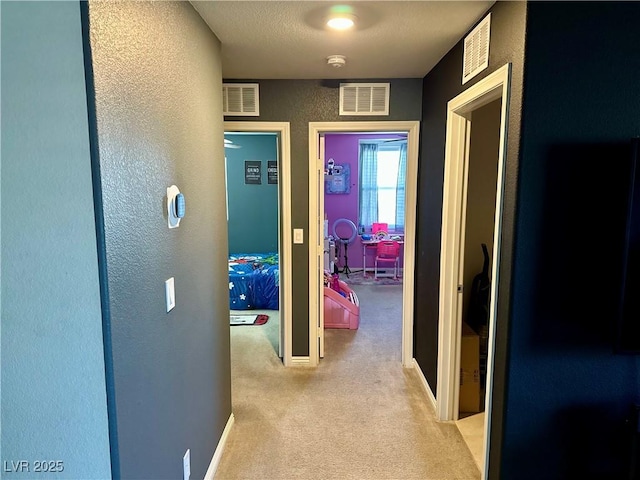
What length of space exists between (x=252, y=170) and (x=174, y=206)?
4628 millimetres

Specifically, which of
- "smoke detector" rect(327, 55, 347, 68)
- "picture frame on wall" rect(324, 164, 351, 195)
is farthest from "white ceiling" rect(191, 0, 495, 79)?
"picture frame on wall" rect(324, 164, 351, 195)

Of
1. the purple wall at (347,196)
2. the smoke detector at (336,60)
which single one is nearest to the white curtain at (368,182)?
the purple wall at (347,196)

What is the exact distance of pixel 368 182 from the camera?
23.4 ft

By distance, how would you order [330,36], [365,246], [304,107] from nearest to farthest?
1. [330,36]
2. [304,107]
3. [365,246]

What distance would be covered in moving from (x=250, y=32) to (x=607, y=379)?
91.8 inches

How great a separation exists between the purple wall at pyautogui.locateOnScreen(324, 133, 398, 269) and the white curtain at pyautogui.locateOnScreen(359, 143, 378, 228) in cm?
11

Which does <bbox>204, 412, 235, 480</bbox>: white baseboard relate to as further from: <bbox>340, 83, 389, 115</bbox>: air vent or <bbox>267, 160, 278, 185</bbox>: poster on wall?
<bbox>267, 160, 278, 185</bbox>: poster on wall

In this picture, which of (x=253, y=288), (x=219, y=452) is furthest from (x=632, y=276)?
(x=253, y=288)

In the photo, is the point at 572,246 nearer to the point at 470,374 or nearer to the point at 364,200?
the point at 470,374

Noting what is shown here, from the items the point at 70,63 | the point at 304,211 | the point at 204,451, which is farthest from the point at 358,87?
the point at 204,451

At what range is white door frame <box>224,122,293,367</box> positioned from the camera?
3.16 metres

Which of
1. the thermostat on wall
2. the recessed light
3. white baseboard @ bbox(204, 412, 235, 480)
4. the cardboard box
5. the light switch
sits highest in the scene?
the recessed light

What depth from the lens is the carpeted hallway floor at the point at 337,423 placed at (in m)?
2.22

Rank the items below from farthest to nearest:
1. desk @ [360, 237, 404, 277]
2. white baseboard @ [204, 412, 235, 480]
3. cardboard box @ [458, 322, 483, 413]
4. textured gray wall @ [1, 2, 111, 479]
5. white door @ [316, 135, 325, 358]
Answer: desk @ [360, 237, 404, 277] < white door @ [316, 135, 325, 358] < cardboard box @ [458, 322, 483, 413] < white baseboard @ [204, 412, 235, 480] < textured gray wall @ [1, 2, 111, 479]
